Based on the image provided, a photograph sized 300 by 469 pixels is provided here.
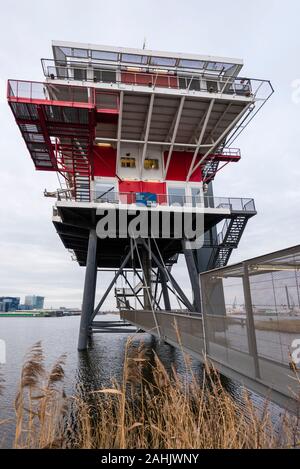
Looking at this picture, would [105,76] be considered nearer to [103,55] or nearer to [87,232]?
[103,55]

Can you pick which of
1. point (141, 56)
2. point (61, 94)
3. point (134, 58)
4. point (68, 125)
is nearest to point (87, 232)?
point (68, 125)

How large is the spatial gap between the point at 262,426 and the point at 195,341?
202 inches


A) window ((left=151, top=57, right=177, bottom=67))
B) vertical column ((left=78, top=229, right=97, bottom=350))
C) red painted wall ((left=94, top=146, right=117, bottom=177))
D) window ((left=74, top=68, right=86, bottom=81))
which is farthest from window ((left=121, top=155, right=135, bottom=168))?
window ((left=151, top=57, right=177, bottom=67))

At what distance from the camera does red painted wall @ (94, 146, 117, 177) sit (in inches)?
811

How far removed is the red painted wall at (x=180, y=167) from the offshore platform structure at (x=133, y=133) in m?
0.08

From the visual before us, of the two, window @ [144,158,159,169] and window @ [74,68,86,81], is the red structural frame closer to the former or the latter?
window @ [144,158,159,169]

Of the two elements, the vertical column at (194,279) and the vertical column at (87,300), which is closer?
the vertical column at (87,300)

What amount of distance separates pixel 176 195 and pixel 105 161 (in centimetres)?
549

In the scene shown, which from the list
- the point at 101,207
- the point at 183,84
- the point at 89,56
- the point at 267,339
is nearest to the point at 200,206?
the point at 101,207

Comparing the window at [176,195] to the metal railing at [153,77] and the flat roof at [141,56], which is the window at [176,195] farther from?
the flat roof at [141,56]

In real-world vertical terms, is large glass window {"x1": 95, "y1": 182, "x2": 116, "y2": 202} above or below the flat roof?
below

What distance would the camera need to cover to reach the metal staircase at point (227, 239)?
22.2 m

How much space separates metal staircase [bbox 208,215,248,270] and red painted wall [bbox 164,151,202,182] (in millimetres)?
4124

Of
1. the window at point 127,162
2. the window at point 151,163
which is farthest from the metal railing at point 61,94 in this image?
the window at point 151,163
